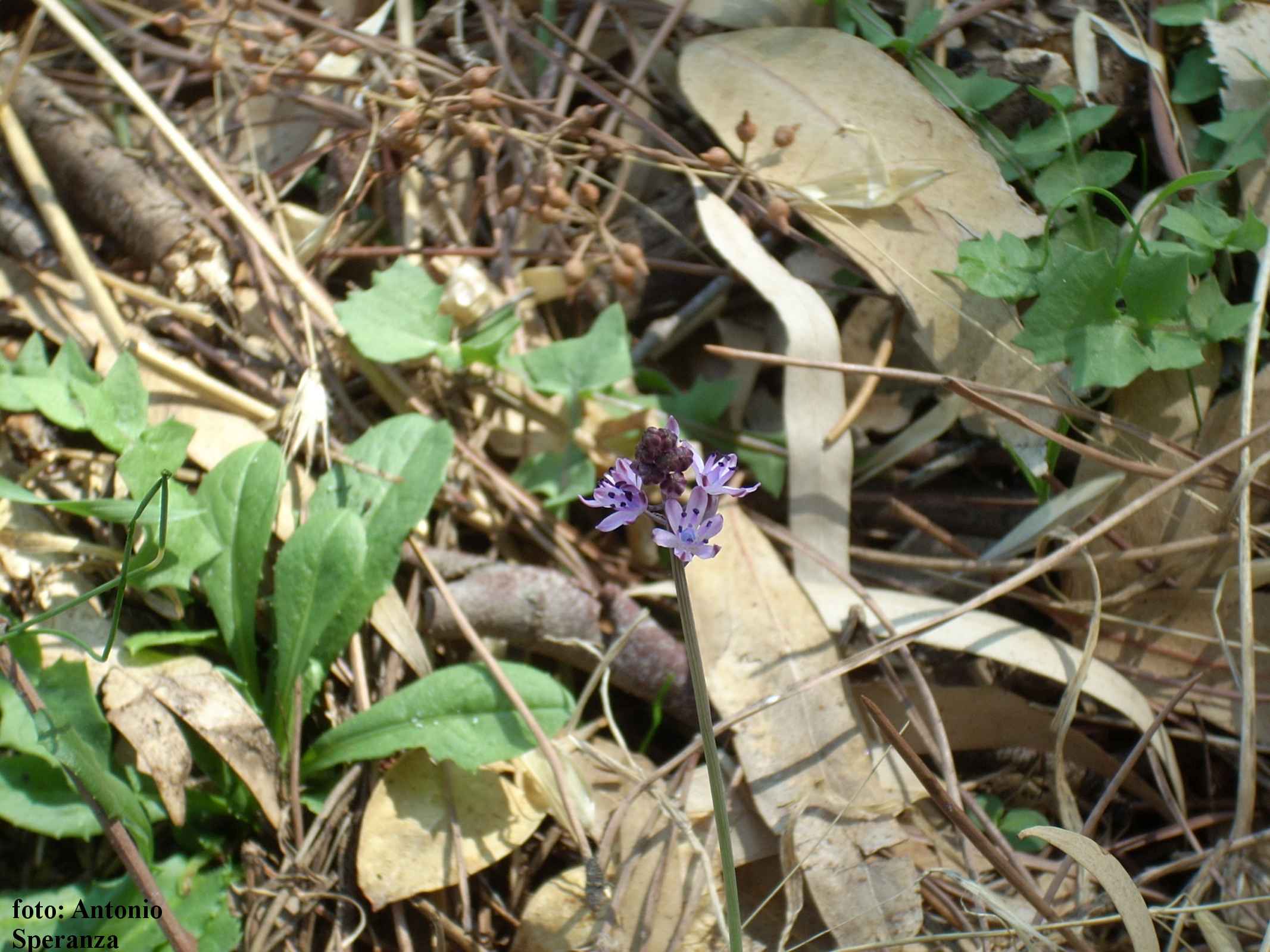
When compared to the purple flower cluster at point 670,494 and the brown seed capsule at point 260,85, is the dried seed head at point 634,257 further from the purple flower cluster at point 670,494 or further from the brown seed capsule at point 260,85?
the purple flower cluster at point 670,494

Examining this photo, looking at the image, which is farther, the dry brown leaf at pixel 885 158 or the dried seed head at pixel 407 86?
the dried seed head at pixel 407 86

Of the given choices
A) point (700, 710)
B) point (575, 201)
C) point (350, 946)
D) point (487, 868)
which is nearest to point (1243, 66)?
point (575, 201)

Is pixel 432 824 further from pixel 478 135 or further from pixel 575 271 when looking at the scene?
pixel 478 135

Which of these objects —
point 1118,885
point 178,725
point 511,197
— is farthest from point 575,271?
point 1118,885

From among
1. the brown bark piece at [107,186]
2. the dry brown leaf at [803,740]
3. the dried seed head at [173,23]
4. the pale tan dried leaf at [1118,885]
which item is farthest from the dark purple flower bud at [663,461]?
the dried seed head at [173,23]

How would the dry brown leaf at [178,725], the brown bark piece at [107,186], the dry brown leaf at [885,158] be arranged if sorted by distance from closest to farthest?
the dry brown leaf at [178,725], the dry brown leaf at [885,158], the brown bark piece at [107,186]
